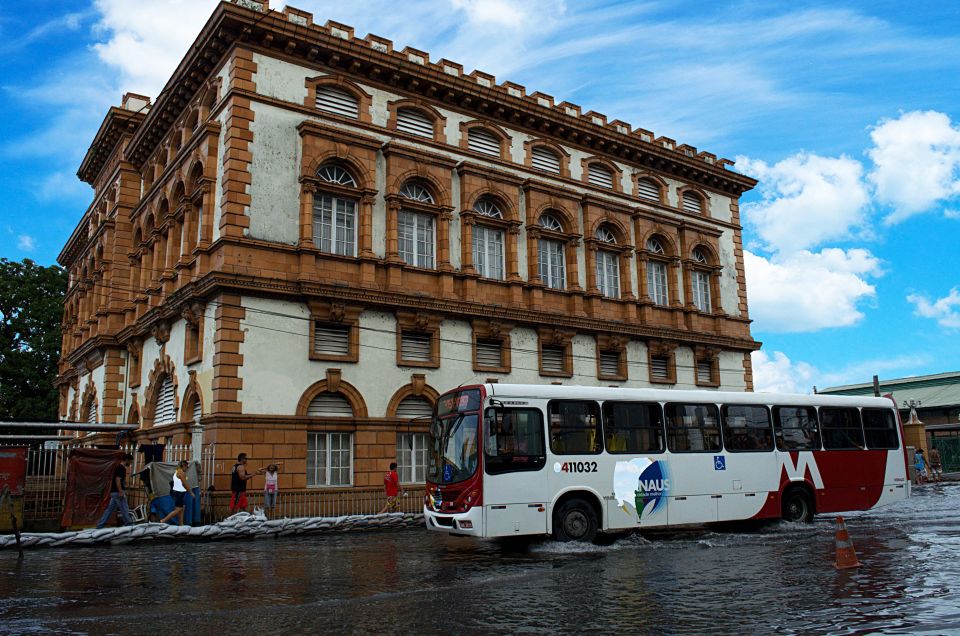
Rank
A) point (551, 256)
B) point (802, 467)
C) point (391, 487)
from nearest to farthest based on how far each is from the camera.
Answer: point (802, 467)
point (391, 487)
point (551, 256)

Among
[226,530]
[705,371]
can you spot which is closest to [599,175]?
[705,371]

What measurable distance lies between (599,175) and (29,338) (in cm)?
3634

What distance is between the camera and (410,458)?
2373 centimetres

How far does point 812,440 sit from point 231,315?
1479cm

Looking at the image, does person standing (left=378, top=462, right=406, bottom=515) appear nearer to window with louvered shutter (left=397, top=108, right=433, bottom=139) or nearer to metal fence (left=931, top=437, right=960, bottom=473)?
window with louvered shutter (left=397, top=108, right=433, bottom=139)

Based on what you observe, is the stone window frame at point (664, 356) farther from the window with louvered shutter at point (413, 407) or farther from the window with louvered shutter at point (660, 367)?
the window with louvered shutter at point (413, 407)

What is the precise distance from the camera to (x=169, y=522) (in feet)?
62.8

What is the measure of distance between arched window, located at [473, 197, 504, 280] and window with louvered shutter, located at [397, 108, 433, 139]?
285 cm

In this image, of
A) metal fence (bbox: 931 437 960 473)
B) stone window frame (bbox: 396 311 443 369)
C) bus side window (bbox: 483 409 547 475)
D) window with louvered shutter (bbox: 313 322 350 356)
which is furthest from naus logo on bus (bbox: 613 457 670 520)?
metal fence (bbox: 931 437 960 473)

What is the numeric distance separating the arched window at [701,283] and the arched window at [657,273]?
5.30 ft

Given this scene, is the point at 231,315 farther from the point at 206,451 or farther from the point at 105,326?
the point at 105,326

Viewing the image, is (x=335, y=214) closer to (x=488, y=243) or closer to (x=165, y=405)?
(x=488, y=243)

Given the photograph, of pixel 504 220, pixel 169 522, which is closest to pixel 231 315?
pixel 169 522

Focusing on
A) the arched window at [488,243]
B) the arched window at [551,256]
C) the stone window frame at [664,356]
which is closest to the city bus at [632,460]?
the stone window frame at [664,356]
